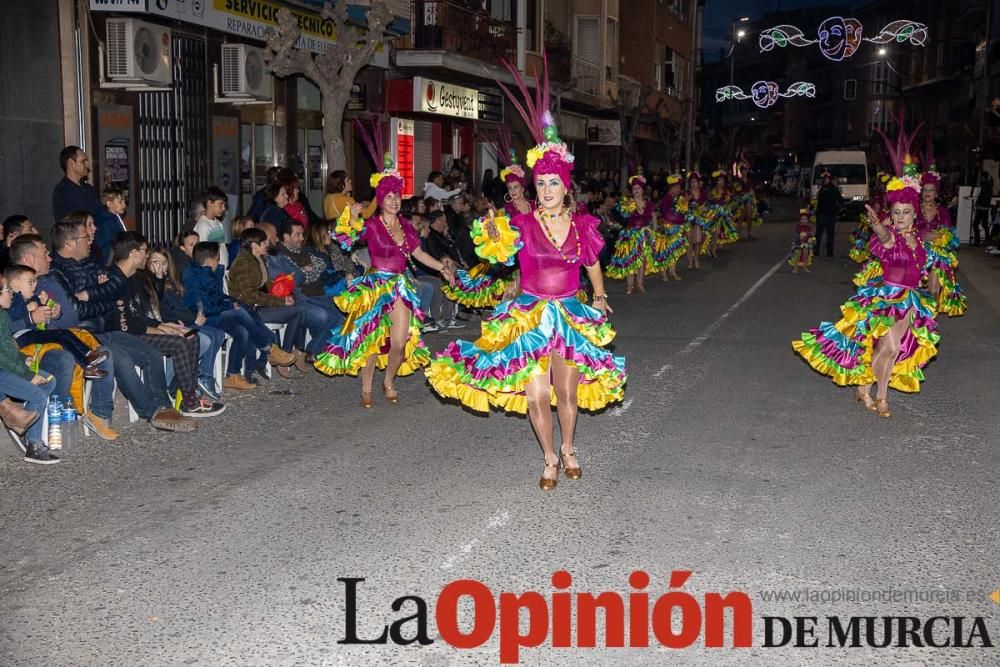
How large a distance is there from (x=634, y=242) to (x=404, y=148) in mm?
Answer: 8343

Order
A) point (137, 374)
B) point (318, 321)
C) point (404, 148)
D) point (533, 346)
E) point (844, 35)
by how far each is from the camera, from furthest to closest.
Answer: point (844, 35)
point (404, 148)
point (318, 321)
point (137, 374)
point (533, 346)

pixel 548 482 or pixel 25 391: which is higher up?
pixel 25 391

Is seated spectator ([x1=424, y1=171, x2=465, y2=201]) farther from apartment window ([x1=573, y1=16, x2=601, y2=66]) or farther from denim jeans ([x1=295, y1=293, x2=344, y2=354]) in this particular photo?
apartment window ([x1=573, y1=16, x2=601, y2=66])

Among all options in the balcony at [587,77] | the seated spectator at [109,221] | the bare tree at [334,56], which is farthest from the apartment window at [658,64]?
the seated spectator at [109,221]

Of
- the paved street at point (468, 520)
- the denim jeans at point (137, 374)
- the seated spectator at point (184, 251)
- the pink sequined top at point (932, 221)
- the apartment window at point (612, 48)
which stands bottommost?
the paved street at point (468, 520)

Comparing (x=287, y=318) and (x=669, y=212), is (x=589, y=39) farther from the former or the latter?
(x=287, y=318)

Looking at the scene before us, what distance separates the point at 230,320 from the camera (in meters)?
9.62

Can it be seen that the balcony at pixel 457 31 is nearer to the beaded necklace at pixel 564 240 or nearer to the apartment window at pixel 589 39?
the apartment window at pixel 589 39

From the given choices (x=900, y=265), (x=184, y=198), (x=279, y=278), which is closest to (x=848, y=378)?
(x=900, y=265)

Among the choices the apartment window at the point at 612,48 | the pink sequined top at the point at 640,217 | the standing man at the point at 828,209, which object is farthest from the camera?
the apartment window at the point at 612,48

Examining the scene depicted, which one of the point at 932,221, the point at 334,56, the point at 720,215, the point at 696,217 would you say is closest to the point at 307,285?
the point at 334,56

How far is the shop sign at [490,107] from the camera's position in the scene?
90.3ft

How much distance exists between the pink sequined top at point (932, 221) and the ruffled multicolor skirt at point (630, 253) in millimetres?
4816

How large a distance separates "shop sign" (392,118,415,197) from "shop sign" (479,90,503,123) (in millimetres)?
3130
